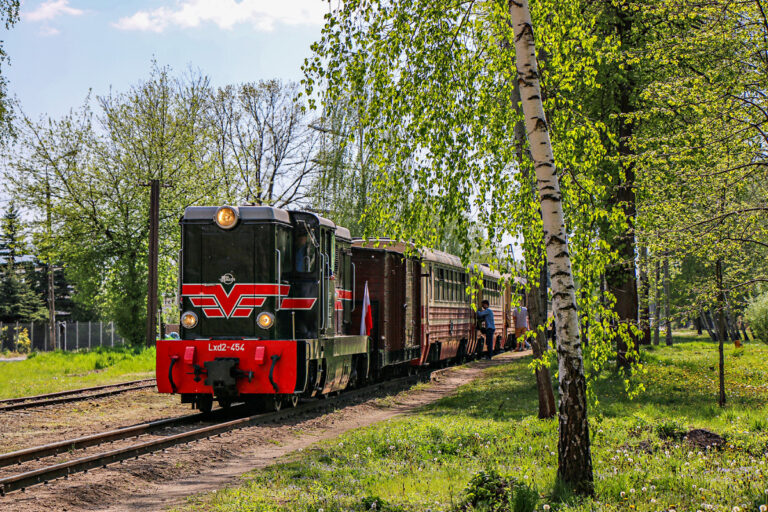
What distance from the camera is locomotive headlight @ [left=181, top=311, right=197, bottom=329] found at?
13195mm

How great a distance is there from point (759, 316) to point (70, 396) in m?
30.7

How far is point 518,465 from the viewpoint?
838 cm

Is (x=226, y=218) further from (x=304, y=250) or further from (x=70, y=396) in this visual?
(x=70, y=396)

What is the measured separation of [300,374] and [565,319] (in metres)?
6.81

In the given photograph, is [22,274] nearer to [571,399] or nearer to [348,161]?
[348,161]

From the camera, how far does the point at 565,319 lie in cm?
711

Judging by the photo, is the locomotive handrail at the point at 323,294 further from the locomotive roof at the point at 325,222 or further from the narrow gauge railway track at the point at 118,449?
the narrow gauge railway track at the point at 118,449

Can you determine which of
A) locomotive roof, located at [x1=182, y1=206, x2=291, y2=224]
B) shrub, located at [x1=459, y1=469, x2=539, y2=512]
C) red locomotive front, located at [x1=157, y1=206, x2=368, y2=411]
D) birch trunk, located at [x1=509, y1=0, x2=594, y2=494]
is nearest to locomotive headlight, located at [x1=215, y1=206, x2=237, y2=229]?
red locomotive front, located at [x1=157, y1=206, x2=368, y2=411]

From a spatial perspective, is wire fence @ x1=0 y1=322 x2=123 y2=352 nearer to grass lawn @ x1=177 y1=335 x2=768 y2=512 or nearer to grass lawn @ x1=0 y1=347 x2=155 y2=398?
grass lawn @ x1=0 y1=347 x2=155 y2=398

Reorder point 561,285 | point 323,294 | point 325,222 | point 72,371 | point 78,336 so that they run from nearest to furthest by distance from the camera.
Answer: point 561,285 < point 323,294 < point 325,222 < point 72,371 < point 78,336

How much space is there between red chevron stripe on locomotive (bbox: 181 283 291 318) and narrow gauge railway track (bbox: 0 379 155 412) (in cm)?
447

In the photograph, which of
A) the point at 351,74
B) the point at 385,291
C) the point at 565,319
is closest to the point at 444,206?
the point at 351,74

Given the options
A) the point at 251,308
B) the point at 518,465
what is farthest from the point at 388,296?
the point at 518,465

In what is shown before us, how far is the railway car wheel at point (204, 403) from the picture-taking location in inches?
535
